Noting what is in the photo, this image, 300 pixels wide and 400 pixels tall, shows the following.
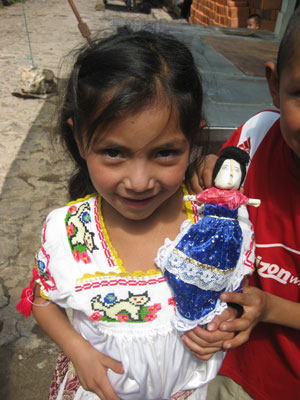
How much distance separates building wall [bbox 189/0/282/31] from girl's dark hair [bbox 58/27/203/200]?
7.62 meters

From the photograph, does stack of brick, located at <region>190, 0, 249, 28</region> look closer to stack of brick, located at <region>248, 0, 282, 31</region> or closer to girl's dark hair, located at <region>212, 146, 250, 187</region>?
stack of brick, located at <region>248, 0, 282, 31</region>

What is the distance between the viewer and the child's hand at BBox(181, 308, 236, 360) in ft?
3.18

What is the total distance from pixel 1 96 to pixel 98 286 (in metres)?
5.54

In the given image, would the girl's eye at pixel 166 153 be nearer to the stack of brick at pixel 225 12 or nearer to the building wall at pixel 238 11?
the building wall at pixel 238 11

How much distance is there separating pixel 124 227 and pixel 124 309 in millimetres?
241

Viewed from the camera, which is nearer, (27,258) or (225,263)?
(225,263)

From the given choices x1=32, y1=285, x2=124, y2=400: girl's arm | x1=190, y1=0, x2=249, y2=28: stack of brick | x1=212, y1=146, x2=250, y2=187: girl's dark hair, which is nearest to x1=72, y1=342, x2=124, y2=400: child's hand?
x1=32, y1=285, x2=124, y2=400: girl's arm

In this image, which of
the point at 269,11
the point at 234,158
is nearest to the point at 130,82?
the point at 234,158

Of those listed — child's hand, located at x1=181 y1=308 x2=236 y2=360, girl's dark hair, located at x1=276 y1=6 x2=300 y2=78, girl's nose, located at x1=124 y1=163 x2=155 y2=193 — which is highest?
girl's dark hair, located at x1=276 y1=6 x2=300 y2=78

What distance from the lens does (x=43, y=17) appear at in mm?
13070

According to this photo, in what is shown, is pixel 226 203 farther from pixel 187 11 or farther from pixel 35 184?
pixel 187 11

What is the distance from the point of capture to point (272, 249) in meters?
1.10

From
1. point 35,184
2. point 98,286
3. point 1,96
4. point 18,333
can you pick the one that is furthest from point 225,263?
point 1,96

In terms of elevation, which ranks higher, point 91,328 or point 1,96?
point 91,328
